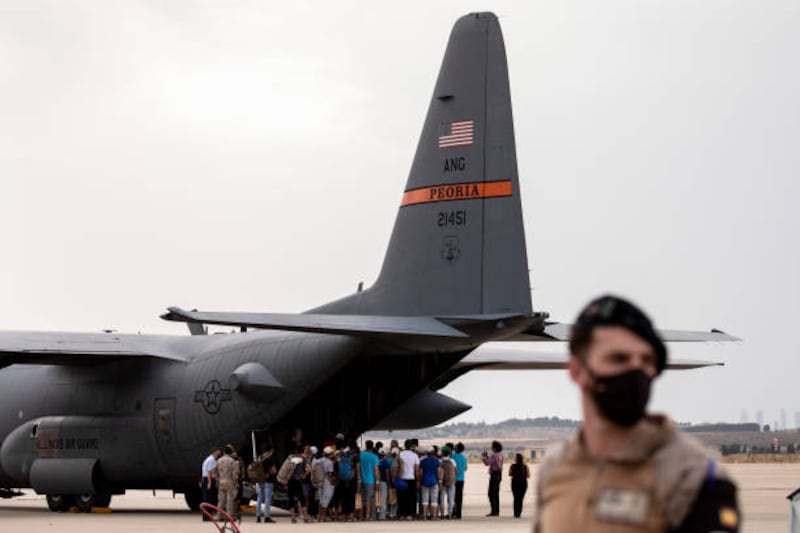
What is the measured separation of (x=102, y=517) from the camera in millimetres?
24828

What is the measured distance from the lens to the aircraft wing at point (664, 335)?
878 inches

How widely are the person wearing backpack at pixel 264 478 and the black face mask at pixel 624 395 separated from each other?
20.2 meters

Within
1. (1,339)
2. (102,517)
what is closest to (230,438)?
(102,517)

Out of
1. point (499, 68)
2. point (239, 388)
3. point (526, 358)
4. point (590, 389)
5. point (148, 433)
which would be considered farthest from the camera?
point (526, 358)

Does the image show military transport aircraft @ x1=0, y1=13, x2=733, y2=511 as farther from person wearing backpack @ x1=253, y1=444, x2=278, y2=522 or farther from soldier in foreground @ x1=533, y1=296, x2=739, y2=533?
soldier in foreground @ x1=533, y1=296, x2=739, y2=533

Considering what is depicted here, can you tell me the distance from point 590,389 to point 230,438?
70.9 feet

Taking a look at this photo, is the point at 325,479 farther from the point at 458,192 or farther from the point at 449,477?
the point at 458,192

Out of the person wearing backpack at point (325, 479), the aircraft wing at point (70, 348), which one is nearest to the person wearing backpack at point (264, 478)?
the person wearing backpack at point (325, 479)

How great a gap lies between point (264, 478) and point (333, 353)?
2506mm

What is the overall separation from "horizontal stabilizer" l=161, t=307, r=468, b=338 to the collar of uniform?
16.0 metres

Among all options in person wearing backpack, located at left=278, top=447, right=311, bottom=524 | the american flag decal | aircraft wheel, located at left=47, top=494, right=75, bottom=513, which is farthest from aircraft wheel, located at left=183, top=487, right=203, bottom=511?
the american flag decal

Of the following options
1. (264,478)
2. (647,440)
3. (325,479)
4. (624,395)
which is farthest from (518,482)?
(624,395)

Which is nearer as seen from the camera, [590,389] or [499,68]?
[590,389]

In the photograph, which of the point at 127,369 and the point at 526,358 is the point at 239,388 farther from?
the point at 526,358
